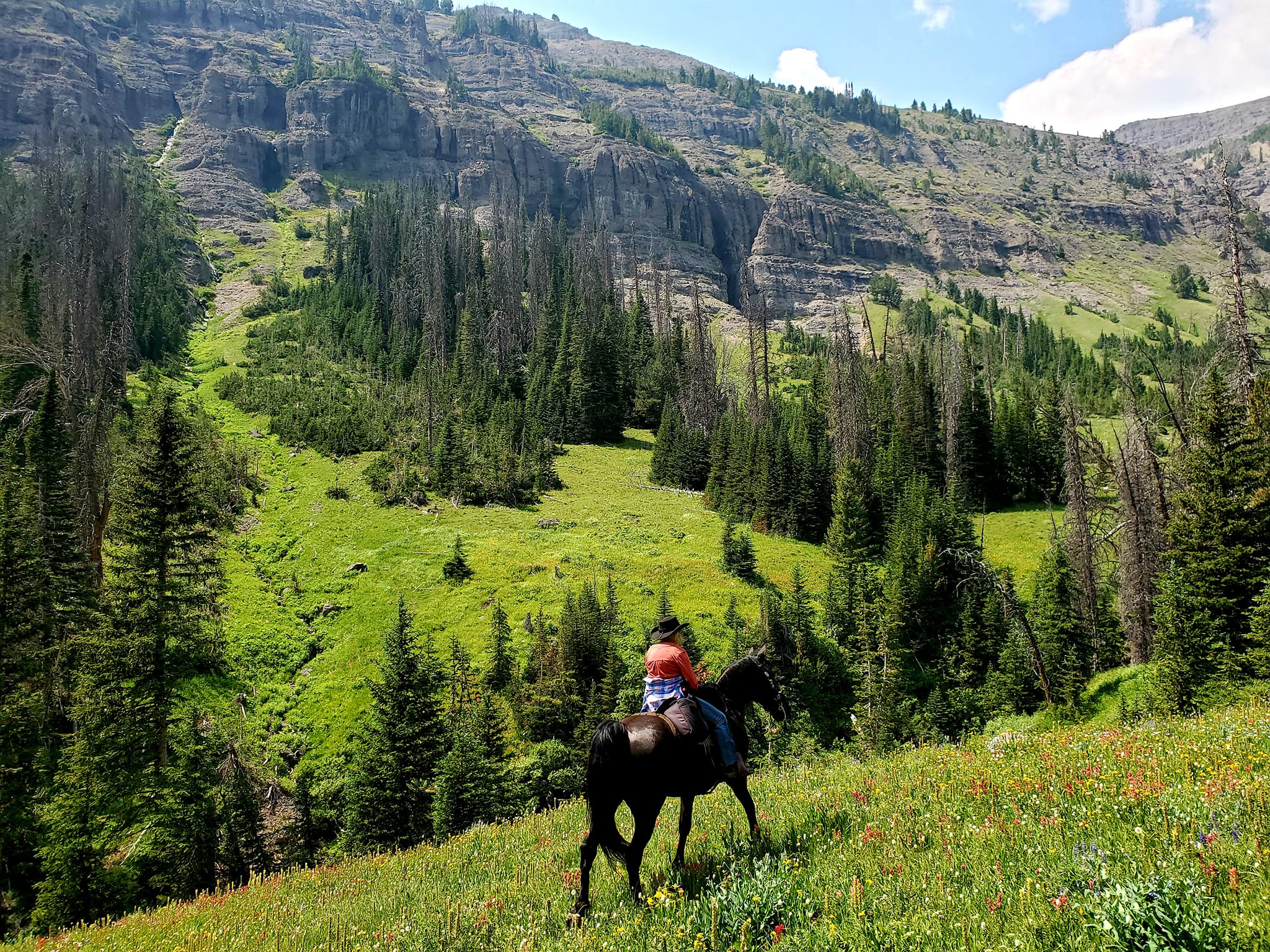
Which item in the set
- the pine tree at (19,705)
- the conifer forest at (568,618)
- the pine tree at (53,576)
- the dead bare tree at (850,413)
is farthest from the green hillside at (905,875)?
the dead bare tree at (850,413)

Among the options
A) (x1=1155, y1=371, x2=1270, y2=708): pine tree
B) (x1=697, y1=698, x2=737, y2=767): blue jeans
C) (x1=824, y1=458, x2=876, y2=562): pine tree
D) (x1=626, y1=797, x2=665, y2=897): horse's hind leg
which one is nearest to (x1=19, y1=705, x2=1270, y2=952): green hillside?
(x1=626, y1=797, x2=665, y2=897): horse's hind leg

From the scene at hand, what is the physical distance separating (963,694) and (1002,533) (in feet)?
121

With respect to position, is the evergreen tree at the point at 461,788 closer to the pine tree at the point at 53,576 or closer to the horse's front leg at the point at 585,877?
the pine tree at the point at 53,576

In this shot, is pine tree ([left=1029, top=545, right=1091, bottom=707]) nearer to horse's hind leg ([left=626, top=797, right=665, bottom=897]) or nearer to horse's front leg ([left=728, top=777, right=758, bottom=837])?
horse's front leg ([left=728, top=777, right=758, bottom=837])

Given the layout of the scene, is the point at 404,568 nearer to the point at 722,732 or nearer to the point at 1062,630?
the point at 722,732

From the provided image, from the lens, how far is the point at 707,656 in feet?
150

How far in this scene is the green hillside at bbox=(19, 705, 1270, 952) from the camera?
15.2 ft

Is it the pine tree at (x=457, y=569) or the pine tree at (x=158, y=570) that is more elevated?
the pine tree at (x=158, y=570)

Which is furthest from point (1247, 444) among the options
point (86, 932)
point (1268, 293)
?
point (86, 932)

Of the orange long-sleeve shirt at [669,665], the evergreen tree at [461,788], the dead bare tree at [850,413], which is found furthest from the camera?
the dead bare tree at [850,413]

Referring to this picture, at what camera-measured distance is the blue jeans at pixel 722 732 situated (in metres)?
9.34

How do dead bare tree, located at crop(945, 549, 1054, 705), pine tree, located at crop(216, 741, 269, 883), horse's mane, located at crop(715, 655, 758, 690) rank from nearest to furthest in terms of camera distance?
horse's mane, located at crop(715, 655, 758, 690) → pine tree, located at crop(216, 741, 269, 883) → dead bare tree, located at crop(945, 549, 1054, 705)

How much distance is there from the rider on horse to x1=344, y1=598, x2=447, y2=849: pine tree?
25104 millimetres

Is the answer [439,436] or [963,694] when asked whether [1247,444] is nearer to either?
[963,694]
